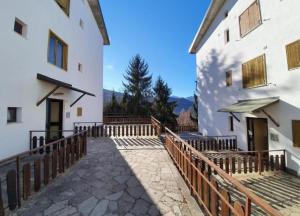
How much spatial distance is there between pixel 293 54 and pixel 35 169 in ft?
28.6

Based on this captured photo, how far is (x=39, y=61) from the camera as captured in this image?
7.16 metres

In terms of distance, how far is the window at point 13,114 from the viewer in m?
5.96

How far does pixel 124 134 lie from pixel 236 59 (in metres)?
8.24

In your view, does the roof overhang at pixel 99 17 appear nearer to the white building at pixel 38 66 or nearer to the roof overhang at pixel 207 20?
the white building at pixel 38 66

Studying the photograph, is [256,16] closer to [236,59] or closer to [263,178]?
[236,59]

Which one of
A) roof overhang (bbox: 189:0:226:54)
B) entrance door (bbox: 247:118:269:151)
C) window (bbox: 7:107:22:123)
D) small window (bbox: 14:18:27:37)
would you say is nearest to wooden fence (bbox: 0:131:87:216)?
window (bbox: 7:107:22:123)

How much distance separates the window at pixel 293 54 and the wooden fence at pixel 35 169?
8.12 meters

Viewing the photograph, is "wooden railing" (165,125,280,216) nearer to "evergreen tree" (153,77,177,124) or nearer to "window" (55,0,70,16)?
"window" (55,0,70,16)

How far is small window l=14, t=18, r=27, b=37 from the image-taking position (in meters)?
6.10

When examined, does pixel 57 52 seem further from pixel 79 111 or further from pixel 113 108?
pixel 113 108

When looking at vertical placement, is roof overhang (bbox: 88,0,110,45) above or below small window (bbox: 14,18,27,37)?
above

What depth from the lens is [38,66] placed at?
7.10 meters

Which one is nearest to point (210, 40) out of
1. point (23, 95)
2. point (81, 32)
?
point (81, 32)

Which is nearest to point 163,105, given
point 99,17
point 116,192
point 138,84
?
point 138,84
